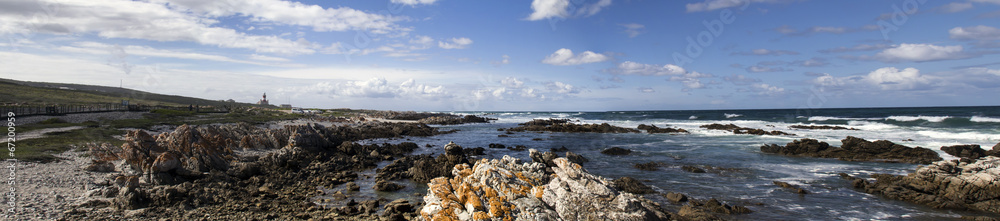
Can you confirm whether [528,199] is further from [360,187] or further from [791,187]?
[791,187]

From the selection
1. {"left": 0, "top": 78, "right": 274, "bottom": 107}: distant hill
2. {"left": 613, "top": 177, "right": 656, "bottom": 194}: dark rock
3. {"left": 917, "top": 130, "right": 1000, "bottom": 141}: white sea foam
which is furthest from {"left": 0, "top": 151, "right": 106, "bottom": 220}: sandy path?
{"left": 0, "top": 78, "right": 274, "bottom": 107}: distant hill

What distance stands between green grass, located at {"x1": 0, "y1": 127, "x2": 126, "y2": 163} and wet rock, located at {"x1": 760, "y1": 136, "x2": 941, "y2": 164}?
32872 mm

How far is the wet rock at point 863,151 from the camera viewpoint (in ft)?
67.3

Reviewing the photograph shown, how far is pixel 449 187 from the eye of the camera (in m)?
8.33

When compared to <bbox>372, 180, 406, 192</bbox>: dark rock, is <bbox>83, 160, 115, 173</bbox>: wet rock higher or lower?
higher

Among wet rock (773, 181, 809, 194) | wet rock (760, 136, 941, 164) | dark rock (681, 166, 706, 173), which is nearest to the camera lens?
wet rock (773, 181, 809, 194)

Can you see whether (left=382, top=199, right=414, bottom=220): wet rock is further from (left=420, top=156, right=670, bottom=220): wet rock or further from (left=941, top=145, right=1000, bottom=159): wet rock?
(left=941, top=145, right=1000, bottom=159): wet rock

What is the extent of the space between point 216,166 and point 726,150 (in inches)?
1030

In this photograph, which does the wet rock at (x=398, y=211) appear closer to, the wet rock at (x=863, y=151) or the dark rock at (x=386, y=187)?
the dark rock at (x=386, y=187)

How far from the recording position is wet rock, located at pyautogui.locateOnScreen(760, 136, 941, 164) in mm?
20516

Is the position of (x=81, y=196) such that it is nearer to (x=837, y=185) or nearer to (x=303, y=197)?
(x=303, y=197)

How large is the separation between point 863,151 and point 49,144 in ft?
124

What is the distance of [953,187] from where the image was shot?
1165 centimetres

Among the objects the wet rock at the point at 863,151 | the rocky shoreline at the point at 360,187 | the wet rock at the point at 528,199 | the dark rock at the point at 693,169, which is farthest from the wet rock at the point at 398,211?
the wet rock at the point at 863,151
